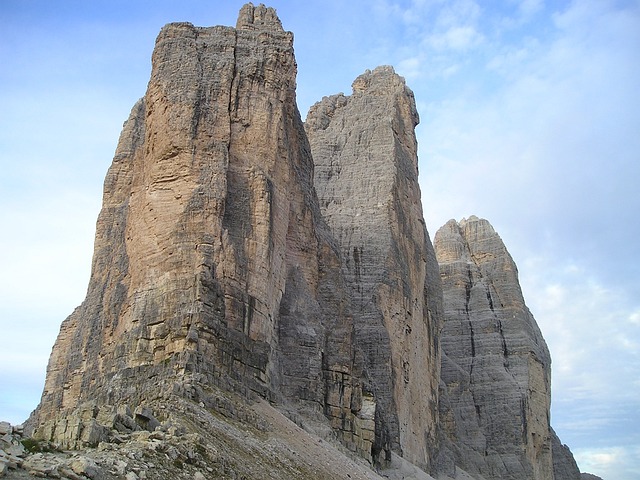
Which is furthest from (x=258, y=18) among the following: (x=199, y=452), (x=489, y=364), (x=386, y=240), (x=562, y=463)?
(x=562, y=463)

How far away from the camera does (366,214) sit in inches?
2343

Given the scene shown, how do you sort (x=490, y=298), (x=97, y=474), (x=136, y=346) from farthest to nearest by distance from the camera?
(x=490, y=298)
(x=136, y=346)
(x=97, y=474)

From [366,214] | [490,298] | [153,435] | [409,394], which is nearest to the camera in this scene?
[153,435]

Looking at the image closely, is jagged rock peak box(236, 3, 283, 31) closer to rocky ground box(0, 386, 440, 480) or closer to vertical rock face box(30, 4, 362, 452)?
vertical rock face box(30, 4, 362, 452)

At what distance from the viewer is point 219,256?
117 feet

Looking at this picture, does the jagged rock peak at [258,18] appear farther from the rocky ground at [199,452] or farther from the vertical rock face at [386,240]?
the rocky ground at [199,452]

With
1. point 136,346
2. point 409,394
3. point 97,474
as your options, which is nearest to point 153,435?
point 97,474

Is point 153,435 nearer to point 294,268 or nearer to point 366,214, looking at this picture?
point 294,268

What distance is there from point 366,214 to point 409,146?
9.08 meters

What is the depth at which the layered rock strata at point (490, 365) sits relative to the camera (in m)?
68.6

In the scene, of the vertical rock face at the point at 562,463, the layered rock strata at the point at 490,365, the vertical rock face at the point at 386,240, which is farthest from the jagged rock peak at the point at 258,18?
the vertical rock face at the point at 562,463

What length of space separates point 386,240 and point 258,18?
17.5 metres

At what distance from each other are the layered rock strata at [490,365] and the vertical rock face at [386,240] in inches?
304

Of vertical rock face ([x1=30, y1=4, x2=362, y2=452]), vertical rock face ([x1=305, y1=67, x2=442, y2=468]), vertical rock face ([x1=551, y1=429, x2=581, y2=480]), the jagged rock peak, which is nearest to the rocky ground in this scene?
vertical rock face ([x1=30, y1=4, x2=362, y2=452])
